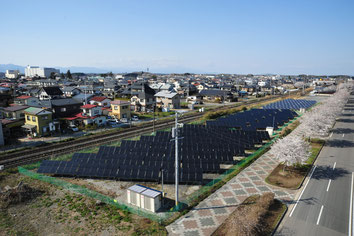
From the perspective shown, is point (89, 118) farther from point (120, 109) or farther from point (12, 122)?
point (12, 122)

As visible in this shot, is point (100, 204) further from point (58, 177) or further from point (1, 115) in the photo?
point (1, 115)

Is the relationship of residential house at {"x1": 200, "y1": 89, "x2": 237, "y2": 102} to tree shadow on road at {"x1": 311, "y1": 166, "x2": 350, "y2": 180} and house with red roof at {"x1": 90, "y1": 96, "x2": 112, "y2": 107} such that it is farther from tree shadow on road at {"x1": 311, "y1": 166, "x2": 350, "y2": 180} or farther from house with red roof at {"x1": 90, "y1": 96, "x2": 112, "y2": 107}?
tree shadow on road at {"x1": 311, "y1": 166, "x2": 350, "y2": 180}

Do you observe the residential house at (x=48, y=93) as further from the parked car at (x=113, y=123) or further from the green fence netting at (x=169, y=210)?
the green fence netting at (x=169, y=210)

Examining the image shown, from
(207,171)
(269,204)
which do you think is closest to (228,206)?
(269,204)

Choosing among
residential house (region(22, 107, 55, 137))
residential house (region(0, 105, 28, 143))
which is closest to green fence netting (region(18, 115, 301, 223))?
residential house (region(22, 107, 55, 137))

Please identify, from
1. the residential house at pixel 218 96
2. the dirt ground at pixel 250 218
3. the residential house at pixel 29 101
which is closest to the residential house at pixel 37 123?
the residential house at pixel 29 101

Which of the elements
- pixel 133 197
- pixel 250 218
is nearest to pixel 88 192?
pixel 133 197
